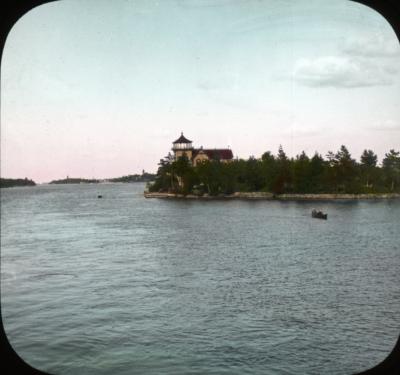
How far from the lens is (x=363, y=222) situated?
20422 millimetres

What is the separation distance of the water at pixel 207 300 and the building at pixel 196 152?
55.8ft

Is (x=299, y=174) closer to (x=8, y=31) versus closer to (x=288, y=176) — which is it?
(x=288, y=176)

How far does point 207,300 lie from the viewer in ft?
30.7

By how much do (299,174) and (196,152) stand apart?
777cm

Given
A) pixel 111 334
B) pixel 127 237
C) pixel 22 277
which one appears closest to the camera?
pixel 111 334

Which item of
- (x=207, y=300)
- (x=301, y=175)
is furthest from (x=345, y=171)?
(x=207, y=300)

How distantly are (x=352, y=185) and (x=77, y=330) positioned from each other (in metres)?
29.1

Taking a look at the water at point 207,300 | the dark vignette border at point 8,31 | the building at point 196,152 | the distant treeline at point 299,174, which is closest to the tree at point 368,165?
the distant treeline at point 299,174

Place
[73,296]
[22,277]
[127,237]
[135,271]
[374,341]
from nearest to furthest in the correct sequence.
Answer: [374,341] → [73,296] → [22,277] → [135,271] → [127,237]

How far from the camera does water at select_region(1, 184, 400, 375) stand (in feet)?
21.8

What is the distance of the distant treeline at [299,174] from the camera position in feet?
108

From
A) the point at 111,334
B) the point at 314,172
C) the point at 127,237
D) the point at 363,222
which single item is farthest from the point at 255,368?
the point at 314,172

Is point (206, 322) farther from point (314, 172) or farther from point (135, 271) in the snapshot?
point (314, 172)

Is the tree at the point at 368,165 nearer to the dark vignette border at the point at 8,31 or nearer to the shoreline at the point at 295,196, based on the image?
the shoreline at the point at 295,196
